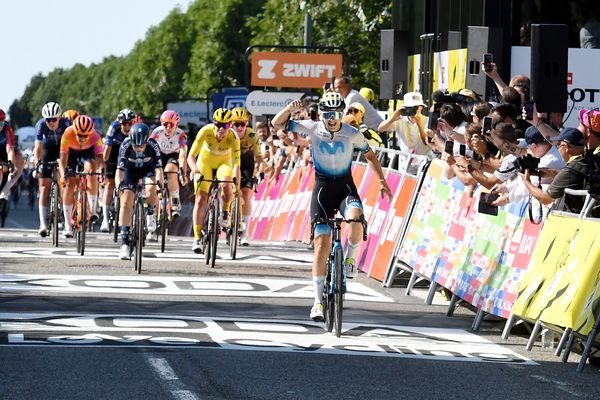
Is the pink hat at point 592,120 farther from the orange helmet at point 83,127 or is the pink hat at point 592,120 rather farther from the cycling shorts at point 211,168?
the orange helmet at point 83,127

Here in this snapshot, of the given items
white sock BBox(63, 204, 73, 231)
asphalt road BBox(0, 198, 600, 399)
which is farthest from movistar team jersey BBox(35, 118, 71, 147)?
asphalt road BBox(0, 198, 600, 399)

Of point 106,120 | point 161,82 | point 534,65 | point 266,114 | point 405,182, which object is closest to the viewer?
point 534,65

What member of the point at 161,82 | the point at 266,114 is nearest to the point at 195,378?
the point at 266,114

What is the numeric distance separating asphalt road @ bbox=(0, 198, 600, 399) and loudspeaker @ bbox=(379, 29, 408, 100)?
19.2 feet

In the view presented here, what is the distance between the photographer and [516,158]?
1412cm

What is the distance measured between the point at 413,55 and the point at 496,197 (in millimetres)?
12545

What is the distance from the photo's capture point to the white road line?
9.96 m

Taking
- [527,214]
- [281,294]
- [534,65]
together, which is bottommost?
[281,294]

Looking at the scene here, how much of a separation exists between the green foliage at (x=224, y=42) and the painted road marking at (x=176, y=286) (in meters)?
23.0

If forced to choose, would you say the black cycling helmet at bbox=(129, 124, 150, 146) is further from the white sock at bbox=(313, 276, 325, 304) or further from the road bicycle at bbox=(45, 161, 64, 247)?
the white sock at bbox=(313, 276, 325, 304)

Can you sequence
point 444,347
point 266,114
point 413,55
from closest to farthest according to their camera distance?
point 444,347 < point 413,55 < point 266,114

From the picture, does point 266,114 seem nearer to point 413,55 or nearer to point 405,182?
point 413,55

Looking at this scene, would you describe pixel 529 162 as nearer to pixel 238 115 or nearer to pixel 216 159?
pixel 216 159

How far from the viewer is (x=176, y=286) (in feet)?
57.3
